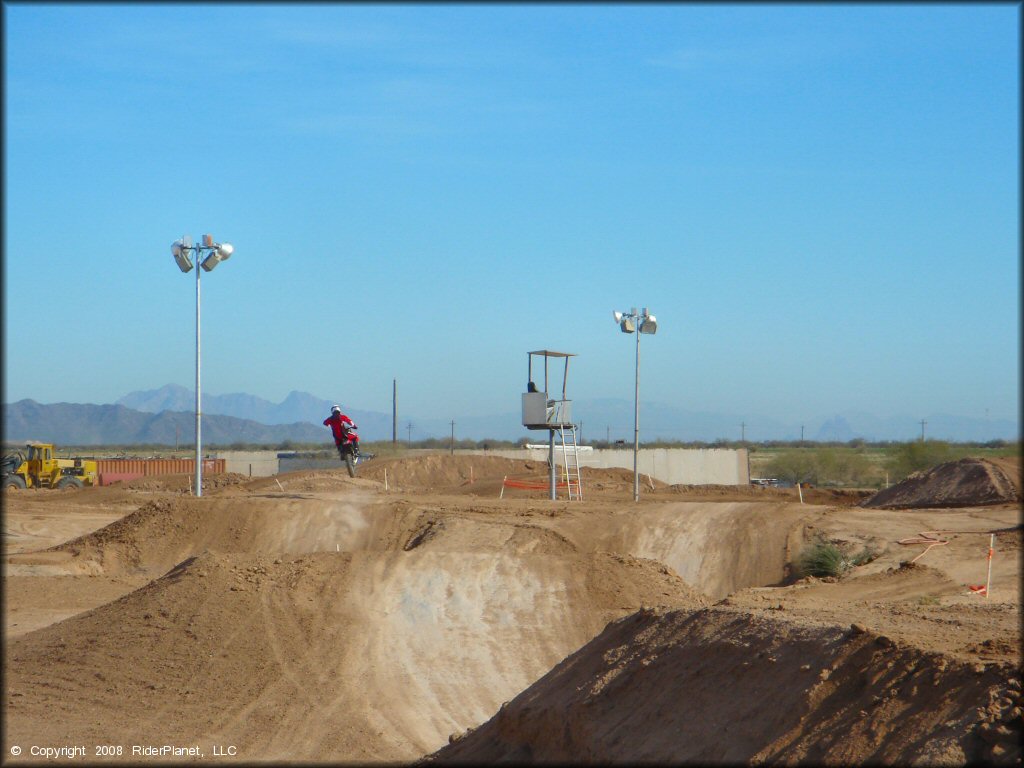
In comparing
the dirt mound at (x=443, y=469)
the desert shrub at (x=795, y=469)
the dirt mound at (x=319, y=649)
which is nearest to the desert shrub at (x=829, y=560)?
the dirt mound at (x=319, y=649)

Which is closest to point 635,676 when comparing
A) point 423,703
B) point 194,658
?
point 423,703

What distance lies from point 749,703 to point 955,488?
23621 millimetres

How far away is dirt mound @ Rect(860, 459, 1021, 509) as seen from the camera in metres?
28.6

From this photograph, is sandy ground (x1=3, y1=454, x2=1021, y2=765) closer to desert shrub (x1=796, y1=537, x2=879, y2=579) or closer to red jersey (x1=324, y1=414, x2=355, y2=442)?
desert shrub (x1=796, y1=537, x2=879, y2=579)

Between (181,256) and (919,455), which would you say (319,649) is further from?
(919,455)

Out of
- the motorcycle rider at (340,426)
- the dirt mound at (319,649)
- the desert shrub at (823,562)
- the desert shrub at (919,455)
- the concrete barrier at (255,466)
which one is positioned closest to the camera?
the dirt mound at (319,649)

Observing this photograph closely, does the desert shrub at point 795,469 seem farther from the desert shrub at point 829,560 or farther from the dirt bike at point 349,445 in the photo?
the dirt bike at point 349,445

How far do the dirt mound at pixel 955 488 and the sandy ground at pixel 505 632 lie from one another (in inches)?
104

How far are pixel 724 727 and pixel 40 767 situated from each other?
26.0 feet

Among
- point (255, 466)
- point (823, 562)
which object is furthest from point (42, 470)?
point (823, 562)

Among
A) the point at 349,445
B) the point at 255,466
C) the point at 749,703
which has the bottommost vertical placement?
the point at 255,466

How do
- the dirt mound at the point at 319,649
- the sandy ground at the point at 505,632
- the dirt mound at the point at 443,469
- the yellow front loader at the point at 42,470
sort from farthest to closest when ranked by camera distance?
the dirt mound at the point at 443,469
the yellow front loader at the point at 42,470
the dirt mound at the point at 319,649
the sandy ground at the point at 505,632

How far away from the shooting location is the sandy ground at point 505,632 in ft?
26.9

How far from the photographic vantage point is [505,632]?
1761 centimetres
